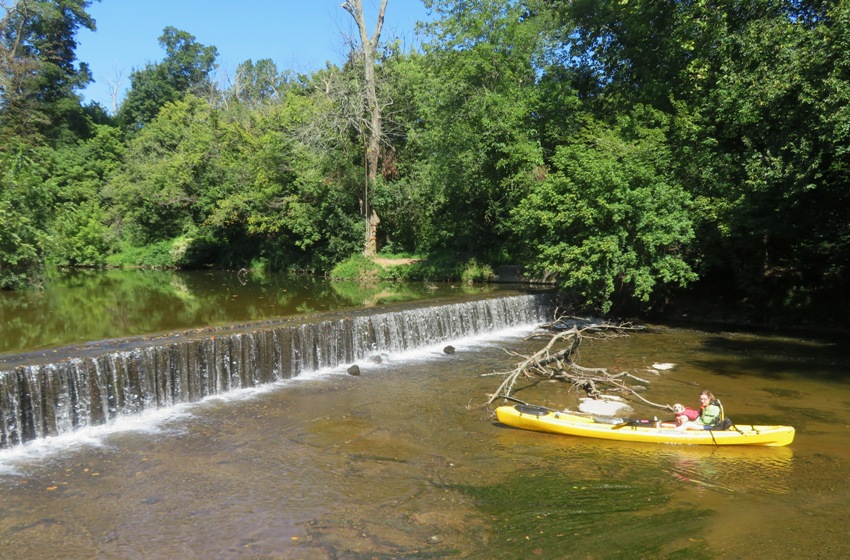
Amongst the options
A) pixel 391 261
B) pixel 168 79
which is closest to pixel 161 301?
pixel 391 261

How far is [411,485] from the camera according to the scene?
8.11m

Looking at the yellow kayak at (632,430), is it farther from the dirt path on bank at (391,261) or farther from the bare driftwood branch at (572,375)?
the dirt path on bank at (391,261)

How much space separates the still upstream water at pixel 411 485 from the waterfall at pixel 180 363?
0.45 metres

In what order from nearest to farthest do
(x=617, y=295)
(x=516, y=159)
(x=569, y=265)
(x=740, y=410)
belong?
1. (x=740, y=410)
2. (x=569, y=265)
3. (x=617, y=295)
4. (x=516, y=159)

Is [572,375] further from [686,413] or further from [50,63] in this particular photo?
[50,63]

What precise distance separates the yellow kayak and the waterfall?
18.2ft

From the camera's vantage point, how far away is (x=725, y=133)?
17328 mm

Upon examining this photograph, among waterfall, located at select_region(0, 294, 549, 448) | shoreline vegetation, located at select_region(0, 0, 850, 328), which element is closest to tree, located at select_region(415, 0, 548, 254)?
shoreline vegetation, located at select_region(0, 0, 850, 328)

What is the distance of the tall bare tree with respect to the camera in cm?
3017

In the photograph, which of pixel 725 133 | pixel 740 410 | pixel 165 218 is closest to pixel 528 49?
pixel 725 133

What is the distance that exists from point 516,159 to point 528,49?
16.9 feet

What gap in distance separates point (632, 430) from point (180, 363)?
8.24 m

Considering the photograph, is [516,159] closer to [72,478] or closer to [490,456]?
[490,456]

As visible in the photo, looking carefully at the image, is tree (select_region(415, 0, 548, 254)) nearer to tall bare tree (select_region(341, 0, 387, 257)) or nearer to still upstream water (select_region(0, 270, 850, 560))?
tall bare tree (select_region(341, 0, 387, 257))
